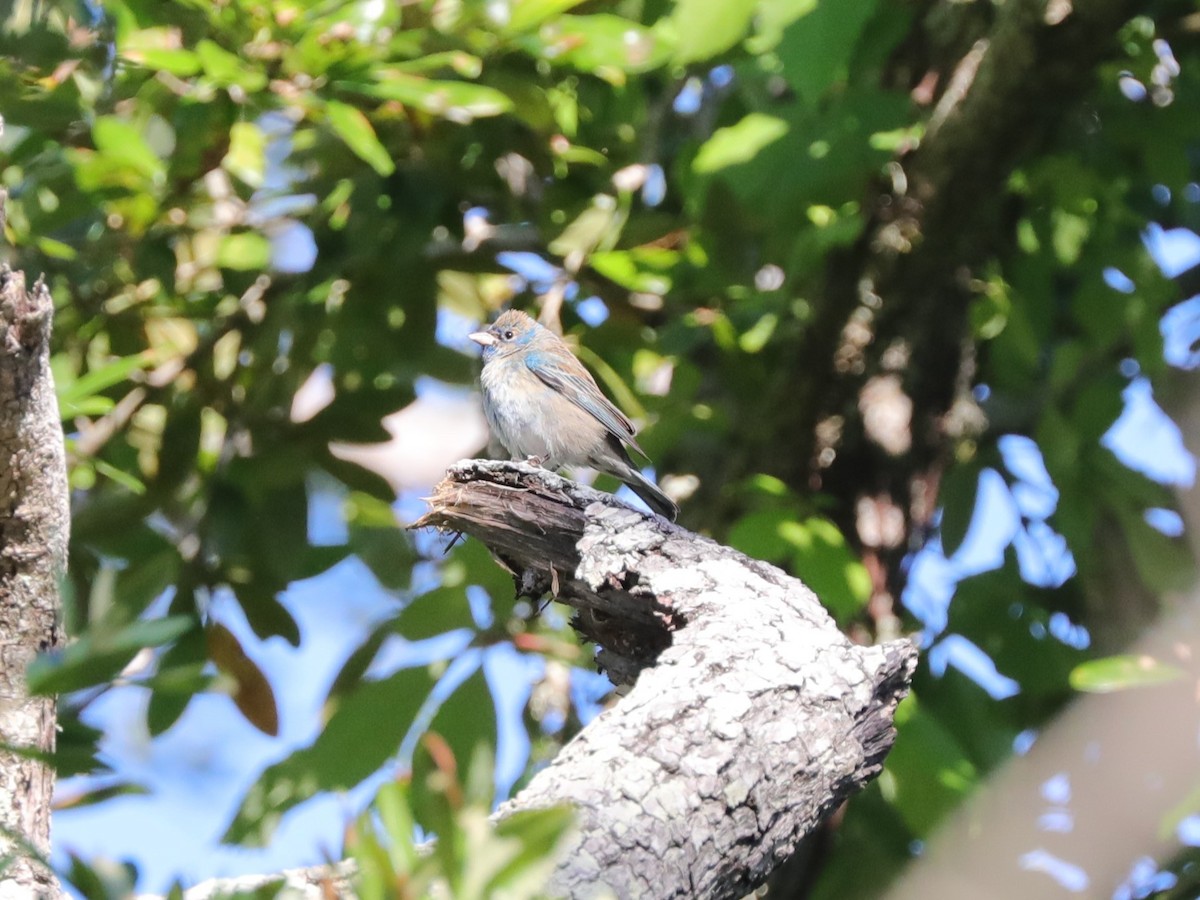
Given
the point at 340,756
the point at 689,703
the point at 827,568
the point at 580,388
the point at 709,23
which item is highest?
the point at 709,23

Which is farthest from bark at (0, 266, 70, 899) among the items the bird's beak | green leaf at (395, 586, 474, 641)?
the bird's beak

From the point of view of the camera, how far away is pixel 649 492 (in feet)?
15.6

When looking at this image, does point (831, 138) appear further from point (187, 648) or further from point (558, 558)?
point (187, 648)

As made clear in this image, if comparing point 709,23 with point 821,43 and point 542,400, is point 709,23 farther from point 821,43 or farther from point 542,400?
point 542,400

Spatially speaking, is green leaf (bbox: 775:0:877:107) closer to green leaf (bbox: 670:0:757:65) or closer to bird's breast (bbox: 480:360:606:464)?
green leaf (bbox: 670:0:757:65)

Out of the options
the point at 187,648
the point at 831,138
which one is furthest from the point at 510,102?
the point at 187,648

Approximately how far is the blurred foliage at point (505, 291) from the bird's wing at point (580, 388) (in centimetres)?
11

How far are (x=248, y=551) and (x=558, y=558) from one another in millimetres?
2083

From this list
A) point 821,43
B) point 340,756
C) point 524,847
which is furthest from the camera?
point 340,756

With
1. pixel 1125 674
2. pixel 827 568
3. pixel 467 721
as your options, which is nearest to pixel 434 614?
pixel 467 721

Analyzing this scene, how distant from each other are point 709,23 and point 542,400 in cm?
208

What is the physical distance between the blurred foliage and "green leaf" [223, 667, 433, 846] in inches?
0.5

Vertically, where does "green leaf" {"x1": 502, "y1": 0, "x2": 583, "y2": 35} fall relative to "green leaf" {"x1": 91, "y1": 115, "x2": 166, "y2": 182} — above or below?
above

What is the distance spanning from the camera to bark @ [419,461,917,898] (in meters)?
2.25
